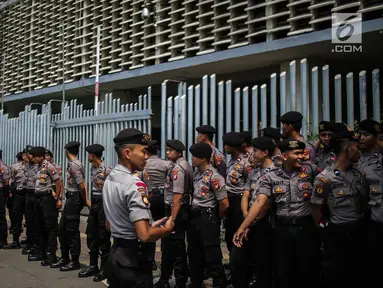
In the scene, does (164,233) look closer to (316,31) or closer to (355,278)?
(355,278)

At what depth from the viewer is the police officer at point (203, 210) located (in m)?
4.94

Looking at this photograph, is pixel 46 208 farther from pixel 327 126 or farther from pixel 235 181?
pixel 327 126

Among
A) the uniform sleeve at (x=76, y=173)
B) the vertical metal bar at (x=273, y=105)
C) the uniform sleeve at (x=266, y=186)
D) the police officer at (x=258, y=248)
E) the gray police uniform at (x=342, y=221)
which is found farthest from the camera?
the vertical metal bar at (x=273, y=105)

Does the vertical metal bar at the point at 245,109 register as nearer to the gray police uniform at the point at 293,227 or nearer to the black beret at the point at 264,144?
the black beret at the point at 264,144

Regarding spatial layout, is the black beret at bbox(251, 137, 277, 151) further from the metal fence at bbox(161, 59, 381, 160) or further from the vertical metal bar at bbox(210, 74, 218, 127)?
the vertical metal bar at bbox(210, 74, 218, 127)

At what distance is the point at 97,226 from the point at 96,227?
0.08 ft

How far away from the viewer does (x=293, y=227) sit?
4129 mm

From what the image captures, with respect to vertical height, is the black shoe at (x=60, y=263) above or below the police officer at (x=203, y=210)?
below

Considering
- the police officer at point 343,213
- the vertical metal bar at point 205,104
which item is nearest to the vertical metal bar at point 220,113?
the vertical metal bar at point 205,104

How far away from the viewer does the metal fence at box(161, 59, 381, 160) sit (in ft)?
21.0

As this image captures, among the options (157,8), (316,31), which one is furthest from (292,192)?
(157,8)

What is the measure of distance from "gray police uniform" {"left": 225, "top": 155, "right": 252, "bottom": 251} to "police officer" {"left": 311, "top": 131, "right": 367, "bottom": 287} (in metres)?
1.54

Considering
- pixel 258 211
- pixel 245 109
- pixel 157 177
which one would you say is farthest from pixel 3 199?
pixel 258 211

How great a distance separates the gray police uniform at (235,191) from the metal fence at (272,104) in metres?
1.73
